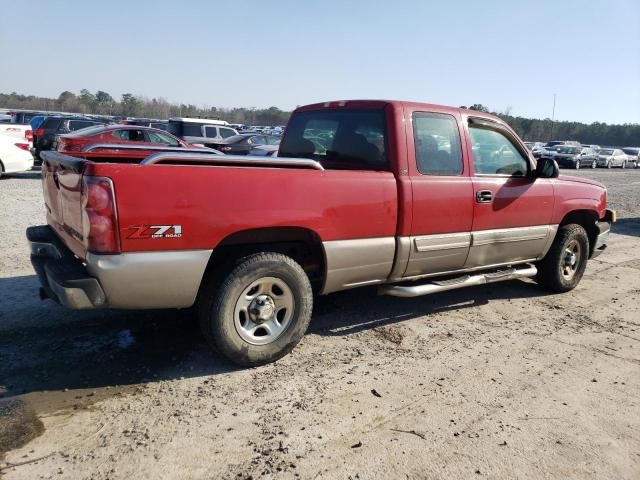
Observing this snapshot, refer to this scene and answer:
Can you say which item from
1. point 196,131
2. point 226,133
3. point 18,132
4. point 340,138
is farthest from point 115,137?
point 340,138

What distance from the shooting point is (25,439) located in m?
2.78

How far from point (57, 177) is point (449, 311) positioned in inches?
149

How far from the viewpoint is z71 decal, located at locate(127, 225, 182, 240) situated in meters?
3.12

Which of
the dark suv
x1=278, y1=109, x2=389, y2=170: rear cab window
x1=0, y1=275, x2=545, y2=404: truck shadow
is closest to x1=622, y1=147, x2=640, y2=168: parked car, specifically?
the dark suv

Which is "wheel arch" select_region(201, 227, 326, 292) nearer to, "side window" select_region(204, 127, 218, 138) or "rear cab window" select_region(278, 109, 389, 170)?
"rear cab window" select_region(278, 109, 389, 170)

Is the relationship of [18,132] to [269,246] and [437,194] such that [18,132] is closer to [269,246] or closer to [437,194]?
[269,246]

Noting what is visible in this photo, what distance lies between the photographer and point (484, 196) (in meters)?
4.82

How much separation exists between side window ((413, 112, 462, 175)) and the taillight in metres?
2.54

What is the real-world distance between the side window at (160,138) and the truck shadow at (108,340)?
982 cm

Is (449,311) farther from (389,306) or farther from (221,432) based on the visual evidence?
(221,432)

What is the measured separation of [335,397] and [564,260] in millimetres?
3883

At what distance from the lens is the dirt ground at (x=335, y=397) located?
8.96ft


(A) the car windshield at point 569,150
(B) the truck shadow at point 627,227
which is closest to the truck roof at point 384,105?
(B) the truck shadow at point 627,227

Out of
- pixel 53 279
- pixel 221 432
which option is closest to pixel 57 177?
pixel 53 279
